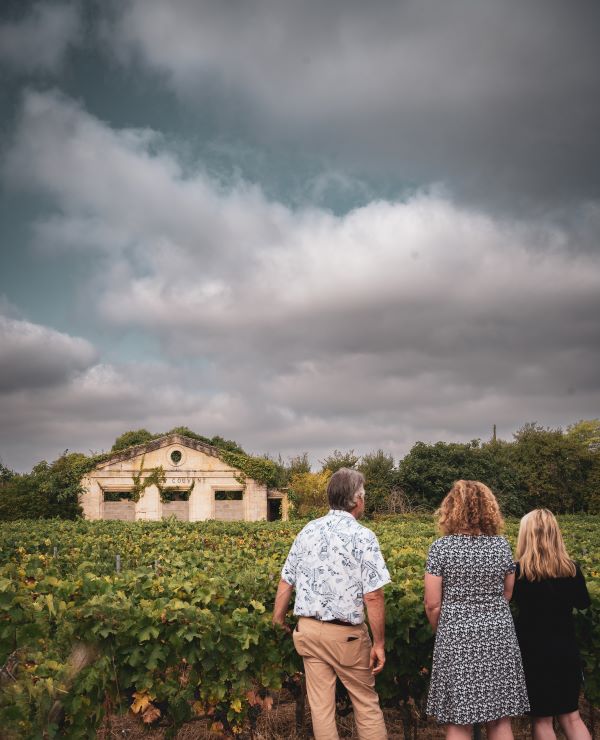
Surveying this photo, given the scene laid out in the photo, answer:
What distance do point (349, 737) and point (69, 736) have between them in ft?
9.92

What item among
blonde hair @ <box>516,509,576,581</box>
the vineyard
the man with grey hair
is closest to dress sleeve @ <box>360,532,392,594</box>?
the man with grey hair

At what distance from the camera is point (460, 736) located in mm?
3881

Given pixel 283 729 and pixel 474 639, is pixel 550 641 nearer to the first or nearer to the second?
pixel 474 639

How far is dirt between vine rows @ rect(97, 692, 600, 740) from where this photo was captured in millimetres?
5512

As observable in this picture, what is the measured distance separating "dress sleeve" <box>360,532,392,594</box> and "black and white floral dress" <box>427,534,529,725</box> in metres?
0.36

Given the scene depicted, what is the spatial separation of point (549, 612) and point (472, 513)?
0.99 meters

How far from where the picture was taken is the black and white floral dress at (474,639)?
3.79 meters

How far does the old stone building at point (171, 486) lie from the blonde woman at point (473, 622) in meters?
32.2

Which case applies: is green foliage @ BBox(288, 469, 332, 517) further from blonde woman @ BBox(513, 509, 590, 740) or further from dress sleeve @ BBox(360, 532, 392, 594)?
dress sleeve @ BBox(360, 532, 392, 594)

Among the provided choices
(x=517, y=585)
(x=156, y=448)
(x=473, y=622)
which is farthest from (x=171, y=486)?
(x=473, y=622)

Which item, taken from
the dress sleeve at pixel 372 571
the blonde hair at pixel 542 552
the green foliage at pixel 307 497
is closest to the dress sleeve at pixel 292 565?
the dress sleeve at pixel 372 571

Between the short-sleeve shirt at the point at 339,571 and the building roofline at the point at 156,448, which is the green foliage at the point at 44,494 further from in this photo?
the short-sleeve shirt at the point at 339,571

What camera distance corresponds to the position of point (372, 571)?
383 cm

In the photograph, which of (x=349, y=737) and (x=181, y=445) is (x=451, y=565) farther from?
(x=181, y=445)
